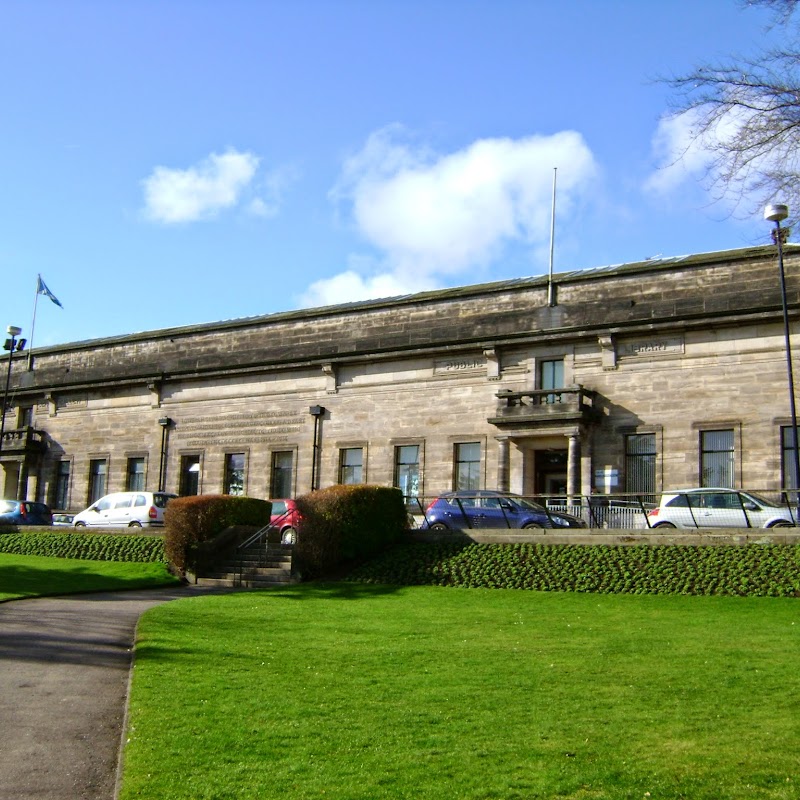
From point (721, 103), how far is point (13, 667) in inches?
405

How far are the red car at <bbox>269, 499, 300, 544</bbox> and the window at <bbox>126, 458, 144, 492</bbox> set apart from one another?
13.3 meters

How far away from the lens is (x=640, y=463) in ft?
97.6

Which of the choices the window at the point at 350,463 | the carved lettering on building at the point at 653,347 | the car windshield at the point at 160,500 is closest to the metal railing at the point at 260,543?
the car windshield at the point at 160,500

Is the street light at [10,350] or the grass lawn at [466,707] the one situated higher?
the street light at [10,350]

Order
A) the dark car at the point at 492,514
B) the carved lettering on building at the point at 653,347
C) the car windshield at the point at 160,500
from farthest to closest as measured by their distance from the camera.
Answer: the car windshield at the point at 160,500
the carved lettering on building at the point at 653,347
the dark car at the point at 492,514

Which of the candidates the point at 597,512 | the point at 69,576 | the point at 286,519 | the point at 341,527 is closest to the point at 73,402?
the point at 286,519

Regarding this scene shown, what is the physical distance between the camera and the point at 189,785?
684 centimetres

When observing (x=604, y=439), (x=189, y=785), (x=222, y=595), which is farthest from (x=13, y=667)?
(x=604, y=439)

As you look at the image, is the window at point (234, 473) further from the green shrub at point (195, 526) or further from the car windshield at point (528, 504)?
the car windshield at point (528, 504)

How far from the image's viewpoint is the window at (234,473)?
37.8 m

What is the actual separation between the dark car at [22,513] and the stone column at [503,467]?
17694 mm

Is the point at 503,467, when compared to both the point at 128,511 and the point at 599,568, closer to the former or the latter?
the point at 599,568

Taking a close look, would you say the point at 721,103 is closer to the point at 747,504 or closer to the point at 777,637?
the point at 777,637

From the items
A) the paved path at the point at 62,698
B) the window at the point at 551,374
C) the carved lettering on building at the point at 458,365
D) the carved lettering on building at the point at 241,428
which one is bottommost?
the paved path at the point at 62,698
